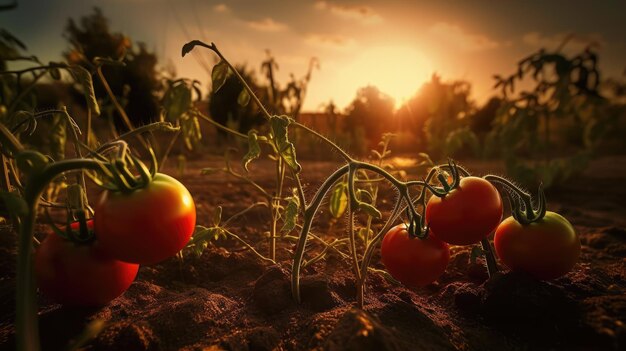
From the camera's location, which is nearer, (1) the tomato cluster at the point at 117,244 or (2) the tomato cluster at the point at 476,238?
(1) the tomato cluster at the point at 117,244

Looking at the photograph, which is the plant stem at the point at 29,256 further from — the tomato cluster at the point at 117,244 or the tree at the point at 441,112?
the tree at the point at 441,112

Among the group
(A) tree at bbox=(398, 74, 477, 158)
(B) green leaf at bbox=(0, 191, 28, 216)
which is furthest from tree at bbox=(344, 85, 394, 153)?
(B) green leaf at bbox=(0, 191, 28, 216)

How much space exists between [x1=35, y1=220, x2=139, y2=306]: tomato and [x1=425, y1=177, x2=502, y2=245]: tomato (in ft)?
3.06

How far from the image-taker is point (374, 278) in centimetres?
156

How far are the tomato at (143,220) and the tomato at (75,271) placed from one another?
0.37 ft

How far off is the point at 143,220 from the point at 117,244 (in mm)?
94

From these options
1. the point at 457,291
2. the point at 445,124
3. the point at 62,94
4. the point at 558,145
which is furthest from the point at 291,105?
the point at 62,94


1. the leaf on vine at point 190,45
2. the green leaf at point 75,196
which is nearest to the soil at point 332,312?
the green leaf at point 75,196

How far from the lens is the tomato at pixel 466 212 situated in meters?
1.12

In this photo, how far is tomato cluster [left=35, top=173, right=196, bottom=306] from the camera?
0.88 meters

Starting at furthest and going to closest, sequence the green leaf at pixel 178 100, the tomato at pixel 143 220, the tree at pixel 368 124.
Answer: the tree at pixel 368 124
the green leaf at pixel 178 100
the tomato at pixel 143 220

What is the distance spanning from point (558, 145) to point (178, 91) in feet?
45.0

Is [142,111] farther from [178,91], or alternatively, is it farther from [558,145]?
[558,145]

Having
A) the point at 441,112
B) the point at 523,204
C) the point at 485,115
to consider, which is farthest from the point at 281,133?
the point at 485,115
